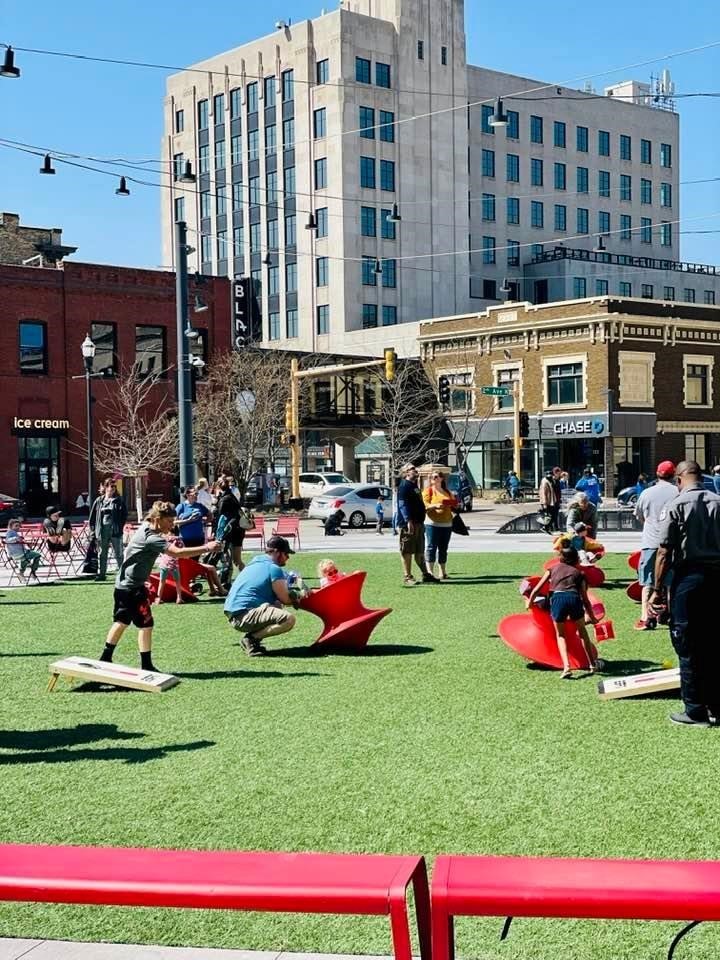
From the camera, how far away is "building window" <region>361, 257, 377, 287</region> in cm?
7650

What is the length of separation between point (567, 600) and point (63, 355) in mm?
38212

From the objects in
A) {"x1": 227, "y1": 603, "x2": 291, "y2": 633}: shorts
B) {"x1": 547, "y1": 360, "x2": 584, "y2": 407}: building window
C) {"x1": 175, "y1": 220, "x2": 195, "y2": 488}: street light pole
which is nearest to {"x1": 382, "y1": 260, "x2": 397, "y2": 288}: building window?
{"x1": 547, "y1": 360, "x2": 584, "y2": 407}: building window

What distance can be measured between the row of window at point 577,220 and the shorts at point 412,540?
68.5m

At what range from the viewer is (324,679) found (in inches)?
455

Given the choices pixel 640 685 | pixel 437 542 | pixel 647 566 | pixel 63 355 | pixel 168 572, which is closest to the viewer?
pixel 640 685

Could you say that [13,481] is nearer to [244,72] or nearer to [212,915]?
[212,915]

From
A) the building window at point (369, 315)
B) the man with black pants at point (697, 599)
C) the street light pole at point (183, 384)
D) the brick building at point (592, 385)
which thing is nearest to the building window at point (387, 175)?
the building window at point (369, 315)

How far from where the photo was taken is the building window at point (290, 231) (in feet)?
262

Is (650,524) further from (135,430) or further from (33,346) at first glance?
(33,346)

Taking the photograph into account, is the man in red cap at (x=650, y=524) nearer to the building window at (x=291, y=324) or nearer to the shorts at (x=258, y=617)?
the shorts at (x=258, y=617)

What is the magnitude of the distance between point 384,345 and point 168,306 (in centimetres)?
2366

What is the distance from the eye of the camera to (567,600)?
10.9 m

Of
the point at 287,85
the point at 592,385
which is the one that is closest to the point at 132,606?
the point at 592,385

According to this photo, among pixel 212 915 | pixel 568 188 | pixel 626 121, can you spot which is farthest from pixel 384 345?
pixel 212 915
